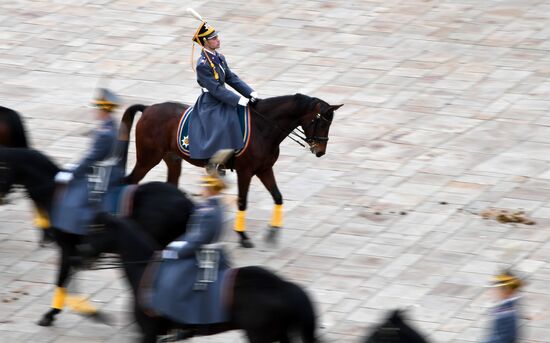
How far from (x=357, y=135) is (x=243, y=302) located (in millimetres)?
7902

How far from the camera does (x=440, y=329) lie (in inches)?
510

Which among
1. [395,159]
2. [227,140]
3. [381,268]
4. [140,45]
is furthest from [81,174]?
[140,45]

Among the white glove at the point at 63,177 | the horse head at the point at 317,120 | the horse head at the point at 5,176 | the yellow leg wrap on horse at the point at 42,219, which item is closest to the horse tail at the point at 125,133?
the white glove at the point at 63,177

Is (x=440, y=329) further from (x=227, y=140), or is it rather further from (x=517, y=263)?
(x=227, y=140)

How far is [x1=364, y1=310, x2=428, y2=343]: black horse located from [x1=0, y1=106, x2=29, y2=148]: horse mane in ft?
23.7

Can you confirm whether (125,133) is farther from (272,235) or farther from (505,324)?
(505,324)

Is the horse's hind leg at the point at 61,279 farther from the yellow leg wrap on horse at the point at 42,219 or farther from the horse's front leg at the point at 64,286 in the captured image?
the yellow leg wrap on horse at the point at 42,219

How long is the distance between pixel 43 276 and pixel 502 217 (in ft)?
18.9

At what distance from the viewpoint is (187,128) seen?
15.2 meters

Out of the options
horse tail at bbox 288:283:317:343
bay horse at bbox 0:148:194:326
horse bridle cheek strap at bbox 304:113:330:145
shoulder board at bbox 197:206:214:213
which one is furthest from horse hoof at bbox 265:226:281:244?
horse tail at bbox 288:283:317:343

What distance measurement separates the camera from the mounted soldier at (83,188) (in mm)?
12789

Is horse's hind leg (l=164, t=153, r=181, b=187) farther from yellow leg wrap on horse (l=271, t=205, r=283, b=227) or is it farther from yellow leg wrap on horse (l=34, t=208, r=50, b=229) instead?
yellow leg wrap on horse (l=34, t=208, r=50, b=229)

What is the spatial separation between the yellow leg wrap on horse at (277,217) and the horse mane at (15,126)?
3199 mm

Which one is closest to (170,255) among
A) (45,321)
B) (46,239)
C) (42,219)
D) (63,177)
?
(63,177)
